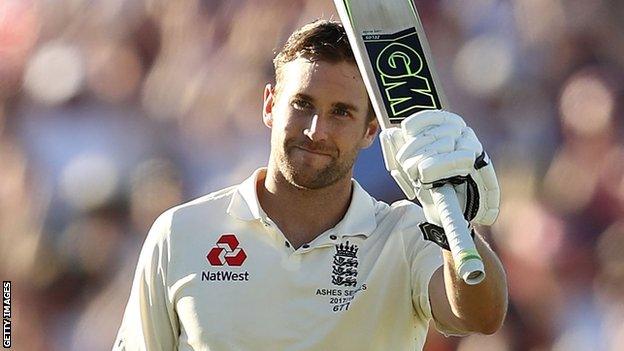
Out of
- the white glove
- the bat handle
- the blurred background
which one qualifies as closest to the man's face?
the white glove

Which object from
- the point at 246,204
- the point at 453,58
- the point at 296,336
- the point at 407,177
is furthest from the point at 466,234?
the point at 453,58

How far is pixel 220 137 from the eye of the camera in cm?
324

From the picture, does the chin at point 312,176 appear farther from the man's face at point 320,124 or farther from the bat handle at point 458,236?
the bat handle at point 458,236

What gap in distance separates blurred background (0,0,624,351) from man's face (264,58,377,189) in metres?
0.74

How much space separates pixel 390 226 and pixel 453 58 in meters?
0.79

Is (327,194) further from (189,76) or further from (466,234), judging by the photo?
(189,76)

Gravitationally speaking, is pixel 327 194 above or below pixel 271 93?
below

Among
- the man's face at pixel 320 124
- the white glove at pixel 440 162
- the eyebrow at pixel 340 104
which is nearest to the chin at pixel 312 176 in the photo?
the man's face at pixel 320 124

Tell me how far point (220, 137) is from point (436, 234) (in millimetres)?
1313

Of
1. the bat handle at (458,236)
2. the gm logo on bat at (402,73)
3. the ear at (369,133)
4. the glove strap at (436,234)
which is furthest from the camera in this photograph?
the ear at (369,133)

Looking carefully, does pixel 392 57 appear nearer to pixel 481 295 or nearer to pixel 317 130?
pixel 317 130

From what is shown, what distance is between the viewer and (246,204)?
238cm

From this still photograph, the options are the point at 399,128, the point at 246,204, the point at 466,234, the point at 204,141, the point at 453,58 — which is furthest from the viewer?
the point at 204,141

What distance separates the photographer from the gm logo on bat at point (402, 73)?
2.14 meters
